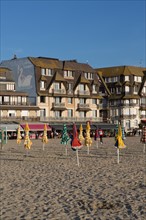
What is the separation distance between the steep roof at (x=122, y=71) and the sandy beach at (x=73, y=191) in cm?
5663

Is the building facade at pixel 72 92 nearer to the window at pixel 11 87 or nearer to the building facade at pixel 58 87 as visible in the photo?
the building facade at pixel 58 87

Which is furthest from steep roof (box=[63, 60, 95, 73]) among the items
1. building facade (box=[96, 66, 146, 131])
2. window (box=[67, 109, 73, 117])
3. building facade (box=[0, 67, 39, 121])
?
building facade (box=[0, 67, 39, 121])

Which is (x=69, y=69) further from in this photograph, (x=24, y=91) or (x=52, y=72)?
(x=24, y=91)

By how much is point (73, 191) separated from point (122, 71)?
66.6 metres

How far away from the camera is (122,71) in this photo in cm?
8181

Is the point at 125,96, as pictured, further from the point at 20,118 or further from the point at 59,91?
the point at 20,118

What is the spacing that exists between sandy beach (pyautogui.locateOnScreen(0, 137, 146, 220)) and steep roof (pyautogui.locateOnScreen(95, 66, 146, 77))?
56.6 metres

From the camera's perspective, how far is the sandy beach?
1296 centimetres

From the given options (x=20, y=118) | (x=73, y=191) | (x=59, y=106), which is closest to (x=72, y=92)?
(x=59, y=106)

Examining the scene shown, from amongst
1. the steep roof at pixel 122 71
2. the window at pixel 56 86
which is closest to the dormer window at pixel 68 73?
the window at pixel 56 86

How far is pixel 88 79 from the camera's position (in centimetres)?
7506

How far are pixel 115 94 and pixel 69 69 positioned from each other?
495 inches

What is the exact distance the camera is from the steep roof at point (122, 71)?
268ft

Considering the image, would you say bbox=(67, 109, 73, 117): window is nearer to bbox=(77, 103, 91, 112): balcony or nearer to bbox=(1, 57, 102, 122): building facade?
bbox=(1, 57, 102, 122): building facade
